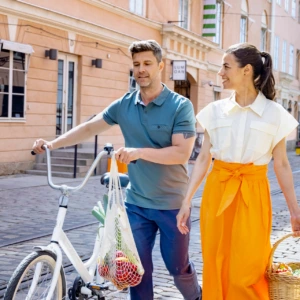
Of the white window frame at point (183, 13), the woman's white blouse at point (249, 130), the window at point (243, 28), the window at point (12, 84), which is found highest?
the window at point (243, 28)

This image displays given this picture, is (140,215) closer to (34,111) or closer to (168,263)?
(168,263)

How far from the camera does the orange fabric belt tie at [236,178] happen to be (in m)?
3.54

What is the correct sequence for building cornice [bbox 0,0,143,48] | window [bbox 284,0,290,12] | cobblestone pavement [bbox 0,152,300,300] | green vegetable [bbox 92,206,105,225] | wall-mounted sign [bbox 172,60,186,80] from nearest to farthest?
green vegetable [bbox 92,206,105,225] < cobblestone pavement [bbox 0,152,300,300] < building cornice [bbox 0,0,143,48] < wall-mounted sign [bbox 172,60,186,80] < window [bbox 284,0,290,12]

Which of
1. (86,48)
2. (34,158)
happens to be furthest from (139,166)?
(86,48)

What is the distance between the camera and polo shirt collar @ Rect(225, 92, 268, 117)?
3596 mm

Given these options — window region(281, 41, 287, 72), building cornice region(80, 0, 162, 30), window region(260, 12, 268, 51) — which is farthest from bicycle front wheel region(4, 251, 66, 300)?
window region(281, 41, 287, 72)

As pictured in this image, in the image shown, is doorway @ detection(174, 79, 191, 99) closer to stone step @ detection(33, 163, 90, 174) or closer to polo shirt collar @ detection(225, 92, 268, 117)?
stone step @ detection(33, 163, 90, 174)

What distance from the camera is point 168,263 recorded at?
3.93 meters

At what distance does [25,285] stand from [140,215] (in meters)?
0.87

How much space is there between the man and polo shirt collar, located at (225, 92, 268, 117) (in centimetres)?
27

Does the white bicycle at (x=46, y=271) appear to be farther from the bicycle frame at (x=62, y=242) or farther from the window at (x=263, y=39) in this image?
the window at (x=263, y=39)

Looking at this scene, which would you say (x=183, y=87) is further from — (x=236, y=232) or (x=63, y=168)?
(x=236, y=232)

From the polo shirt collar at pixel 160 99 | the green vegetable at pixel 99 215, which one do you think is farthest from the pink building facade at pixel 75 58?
the polo shirt collar at pixel 160 99

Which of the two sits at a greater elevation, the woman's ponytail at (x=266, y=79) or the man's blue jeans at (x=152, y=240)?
the woman's ponytail at (x=266, y=79)
